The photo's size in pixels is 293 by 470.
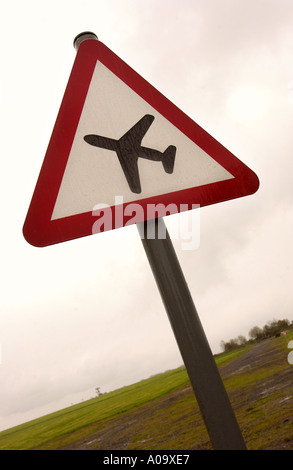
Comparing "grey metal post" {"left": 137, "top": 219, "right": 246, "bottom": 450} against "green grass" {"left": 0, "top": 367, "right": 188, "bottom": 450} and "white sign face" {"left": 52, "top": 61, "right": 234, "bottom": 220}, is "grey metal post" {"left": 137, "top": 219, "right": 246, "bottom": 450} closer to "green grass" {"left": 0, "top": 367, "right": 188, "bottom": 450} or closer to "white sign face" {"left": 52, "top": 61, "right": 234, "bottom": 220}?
"white sign face" {"left": 52, "top": 61, "right": 234, "bottom": 220}

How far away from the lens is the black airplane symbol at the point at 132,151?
1242mm

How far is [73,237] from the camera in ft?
3.83

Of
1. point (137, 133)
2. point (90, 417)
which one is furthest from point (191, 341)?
point (90, 417)

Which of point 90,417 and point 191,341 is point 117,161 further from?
point 90,417

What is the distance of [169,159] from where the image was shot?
4.25ft

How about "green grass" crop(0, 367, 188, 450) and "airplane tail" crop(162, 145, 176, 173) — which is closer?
"airplane tail" crop(162, 145, 176, 173)

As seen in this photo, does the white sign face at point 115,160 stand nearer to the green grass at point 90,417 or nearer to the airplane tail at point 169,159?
the airplane tail at point 169,159

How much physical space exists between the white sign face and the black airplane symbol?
0.02 m

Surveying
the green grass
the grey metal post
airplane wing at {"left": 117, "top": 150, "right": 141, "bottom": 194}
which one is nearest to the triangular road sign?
airplane wing at {"left": 117, "top": 150, "right": 141, "bottom": 194}

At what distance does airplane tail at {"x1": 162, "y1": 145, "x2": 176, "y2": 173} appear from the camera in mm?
1279

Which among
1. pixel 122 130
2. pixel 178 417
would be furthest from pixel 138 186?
pixel 178 417

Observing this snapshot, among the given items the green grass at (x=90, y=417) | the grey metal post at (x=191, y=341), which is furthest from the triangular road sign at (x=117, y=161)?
the green grass at (x=90, y=417)
